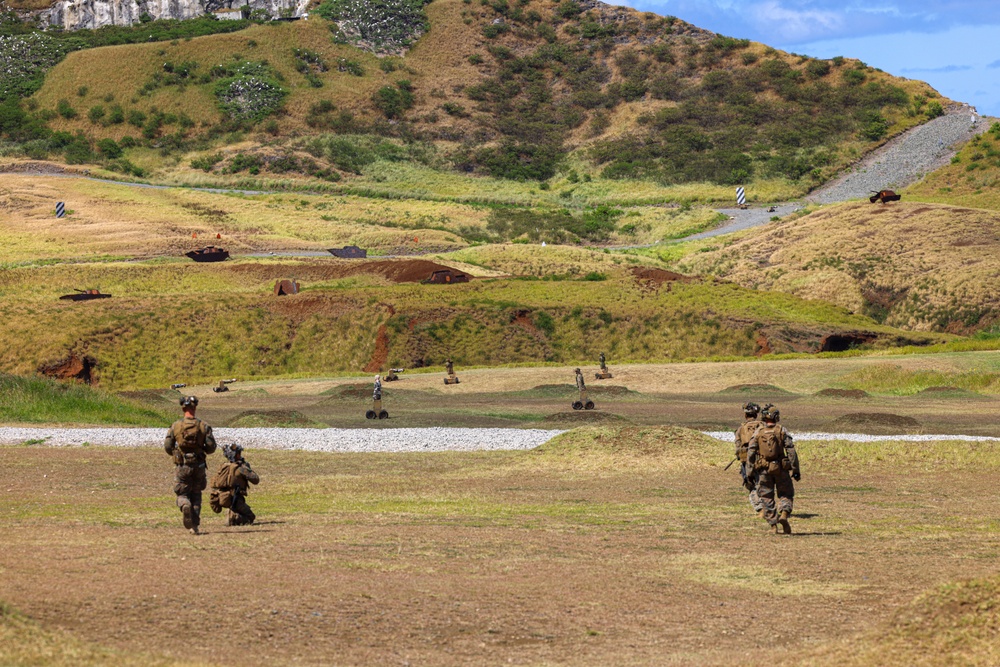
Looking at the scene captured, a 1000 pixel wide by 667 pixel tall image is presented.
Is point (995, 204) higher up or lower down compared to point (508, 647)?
higher up

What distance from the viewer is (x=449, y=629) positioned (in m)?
12.8

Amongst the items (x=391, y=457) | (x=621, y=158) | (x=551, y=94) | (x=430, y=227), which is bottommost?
(x=391, y=457)

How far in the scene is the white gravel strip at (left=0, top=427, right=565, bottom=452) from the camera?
112ft

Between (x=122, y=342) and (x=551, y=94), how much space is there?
12989 cm

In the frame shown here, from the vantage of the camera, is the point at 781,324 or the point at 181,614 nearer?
the point at 181,614

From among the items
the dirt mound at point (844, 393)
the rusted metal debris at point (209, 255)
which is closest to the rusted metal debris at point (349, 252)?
the rusted metal debris at point (209, 255)

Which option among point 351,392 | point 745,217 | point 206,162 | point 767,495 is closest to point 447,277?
point 351,392

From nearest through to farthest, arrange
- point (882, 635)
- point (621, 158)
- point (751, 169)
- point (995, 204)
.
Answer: point (882, 635), point (995, 204), point (751, 169), point (621, 158)

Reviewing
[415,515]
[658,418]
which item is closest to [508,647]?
[415,515]

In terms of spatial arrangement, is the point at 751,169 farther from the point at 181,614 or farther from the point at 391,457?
the point at 181,614

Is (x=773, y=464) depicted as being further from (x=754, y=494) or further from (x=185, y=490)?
(x=185, y=490)

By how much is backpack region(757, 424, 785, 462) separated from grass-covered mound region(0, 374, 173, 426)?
25.4 metres

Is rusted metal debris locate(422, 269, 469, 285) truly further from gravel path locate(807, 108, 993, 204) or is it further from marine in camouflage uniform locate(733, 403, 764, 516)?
gravel path locate(807, 108, 993, 204)

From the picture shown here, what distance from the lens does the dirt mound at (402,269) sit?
278ft
